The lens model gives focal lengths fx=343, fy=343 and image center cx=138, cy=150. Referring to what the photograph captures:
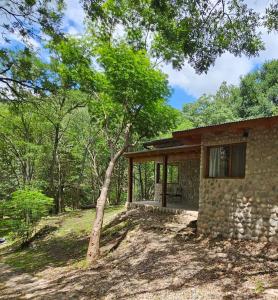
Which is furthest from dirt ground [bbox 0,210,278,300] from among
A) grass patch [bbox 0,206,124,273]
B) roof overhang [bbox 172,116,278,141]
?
roof overhang [bbox 172,116,278,141]

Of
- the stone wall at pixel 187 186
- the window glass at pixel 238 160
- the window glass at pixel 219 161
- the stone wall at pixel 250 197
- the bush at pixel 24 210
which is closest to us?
the stone wall at pixel 250 197

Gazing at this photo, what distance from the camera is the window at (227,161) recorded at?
1042cm

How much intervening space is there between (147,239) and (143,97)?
502cm

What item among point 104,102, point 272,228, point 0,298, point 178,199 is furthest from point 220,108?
point 0,298

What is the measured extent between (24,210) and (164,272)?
10627 mm

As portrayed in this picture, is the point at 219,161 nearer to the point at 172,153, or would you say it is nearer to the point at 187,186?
the point at 172,153

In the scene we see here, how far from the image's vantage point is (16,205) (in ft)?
54.1

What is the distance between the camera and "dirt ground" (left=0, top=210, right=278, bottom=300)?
23.2 ft

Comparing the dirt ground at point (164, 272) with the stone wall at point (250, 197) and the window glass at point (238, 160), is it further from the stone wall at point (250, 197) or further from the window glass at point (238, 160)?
the window glass at point (238, 160)

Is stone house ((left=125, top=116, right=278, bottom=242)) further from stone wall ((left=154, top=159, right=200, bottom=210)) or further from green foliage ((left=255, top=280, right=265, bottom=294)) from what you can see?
stone wall ((left=154, top=159, right=200, bottom=210))

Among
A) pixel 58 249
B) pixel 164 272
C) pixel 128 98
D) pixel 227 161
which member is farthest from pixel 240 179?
pixel 58 249

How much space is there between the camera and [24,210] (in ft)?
56.1

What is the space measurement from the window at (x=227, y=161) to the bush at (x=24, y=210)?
9087mm

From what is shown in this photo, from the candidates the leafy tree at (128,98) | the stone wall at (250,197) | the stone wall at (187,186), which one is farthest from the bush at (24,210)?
the stone wall at (250,197)
